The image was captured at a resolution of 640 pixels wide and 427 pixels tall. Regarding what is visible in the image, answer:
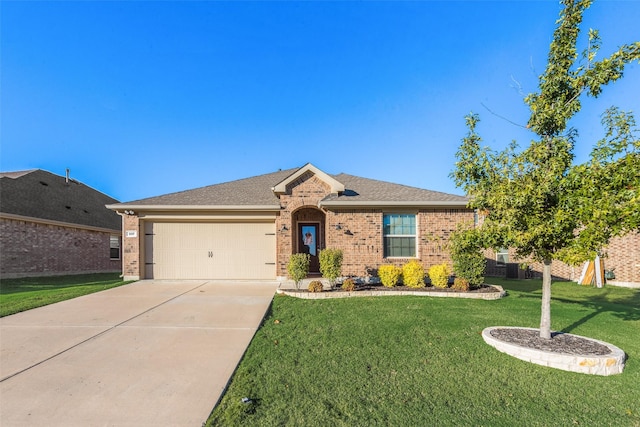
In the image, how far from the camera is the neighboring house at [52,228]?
12.9m

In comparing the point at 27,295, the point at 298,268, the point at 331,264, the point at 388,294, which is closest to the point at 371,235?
the point at 331,264

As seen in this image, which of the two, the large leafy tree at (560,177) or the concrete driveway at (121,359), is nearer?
the concrete driveway at (121,359)

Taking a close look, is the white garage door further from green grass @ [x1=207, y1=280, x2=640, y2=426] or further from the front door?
green grass @ [x1=207, y1=280, x2=640, y2=426]

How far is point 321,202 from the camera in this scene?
34.0 feet

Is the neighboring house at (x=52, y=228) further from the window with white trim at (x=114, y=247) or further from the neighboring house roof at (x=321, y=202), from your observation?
the neighboring house roof at (x=321, y=202)

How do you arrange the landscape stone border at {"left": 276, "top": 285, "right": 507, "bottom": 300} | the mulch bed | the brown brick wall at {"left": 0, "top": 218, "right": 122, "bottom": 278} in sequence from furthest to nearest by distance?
the brown brick wall at {"left": 0, "top": 218, "right": 122, "bottom": 278} < the landscape stone border at {"left": 276, "top": 285, "right": 507, "bottom": 300} < the mulch bed

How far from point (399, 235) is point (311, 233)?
4231mm

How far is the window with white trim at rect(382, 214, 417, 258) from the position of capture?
418 inches

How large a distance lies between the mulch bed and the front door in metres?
8.75

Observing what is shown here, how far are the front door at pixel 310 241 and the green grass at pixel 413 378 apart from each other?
688cm

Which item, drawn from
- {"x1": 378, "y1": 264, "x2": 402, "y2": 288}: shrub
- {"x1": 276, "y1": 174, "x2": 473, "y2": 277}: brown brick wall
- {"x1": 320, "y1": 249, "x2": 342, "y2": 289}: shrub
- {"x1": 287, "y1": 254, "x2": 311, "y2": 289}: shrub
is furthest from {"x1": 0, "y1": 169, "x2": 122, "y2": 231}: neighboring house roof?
{"x1": 378, "y1": 264, "x2": 402, "y2": 288}: shrub

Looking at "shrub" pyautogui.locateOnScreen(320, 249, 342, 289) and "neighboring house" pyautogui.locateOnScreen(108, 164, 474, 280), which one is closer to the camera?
"shrub" pyautogui.locateOnScreen(320, 249, 342, 289)

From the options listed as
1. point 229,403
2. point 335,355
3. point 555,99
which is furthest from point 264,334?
point 555,99

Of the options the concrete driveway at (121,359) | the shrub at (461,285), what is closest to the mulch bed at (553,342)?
the shrub at (461,285)
